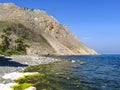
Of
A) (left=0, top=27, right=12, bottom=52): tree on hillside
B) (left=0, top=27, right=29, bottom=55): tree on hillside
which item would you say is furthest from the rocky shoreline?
(left=0, top=27, right=12, bottom=52): tree on hillside

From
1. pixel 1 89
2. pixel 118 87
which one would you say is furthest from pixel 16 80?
pixel 118 87

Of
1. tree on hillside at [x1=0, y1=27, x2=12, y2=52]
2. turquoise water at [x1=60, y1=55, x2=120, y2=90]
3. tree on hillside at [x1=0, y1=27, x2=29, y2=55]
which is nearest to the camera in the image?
turquoise water at [x1=60, y1=55, x2=120, y2=90]

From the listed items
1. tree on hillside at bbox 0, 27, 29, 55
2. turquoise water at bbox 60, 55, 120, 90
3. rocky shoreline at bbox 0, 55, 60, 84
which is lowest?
turquoise water at bbox 60, 55, 120, 90

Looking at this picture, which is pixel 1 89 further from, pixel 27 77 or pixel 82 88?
pixel 27 77

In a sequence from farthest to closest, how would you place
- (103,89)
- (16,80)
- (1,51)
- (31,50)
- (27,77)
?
Result: (31,50) → (1,51) → (27,77) → (16,80) → (103,89)

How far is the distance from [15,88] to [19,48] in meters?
105

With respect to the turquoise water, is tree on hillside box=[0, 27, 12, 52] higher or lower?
higher

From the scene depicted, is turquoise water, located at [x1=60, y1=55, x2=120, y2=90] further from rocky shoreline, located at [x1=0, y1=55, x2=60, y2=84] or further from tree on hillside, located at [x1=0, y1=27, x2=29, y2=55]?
tree on hillside, located at [x1=0, y1=27, x2=29, y2=55]

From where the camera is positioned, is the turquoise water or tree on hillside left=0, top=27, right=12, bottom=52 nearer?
the turquoise water

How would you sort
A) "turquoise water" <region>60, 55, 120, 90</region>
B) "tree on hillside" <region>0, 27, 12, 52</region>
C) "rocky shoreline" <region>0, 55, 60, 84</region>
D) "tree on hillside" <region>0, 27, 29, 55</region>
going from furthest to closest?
"tree on hillside" <region>0, 27, 12, 52</region>, "tree on hillside" <region>0, 27, 29, 55</region>, "rocky shoreline" <region>0, 55, 60, 84</region>, "turquoise water" <region>60, 55, 120, 90</region>

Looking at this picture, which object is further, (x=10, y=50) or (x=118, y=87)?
(x=10, y=50)

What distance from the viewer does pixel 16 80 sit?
4312cm

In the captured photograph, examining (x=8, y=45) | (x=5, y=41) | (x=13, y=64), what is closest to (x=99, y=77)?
(x=13, y=64)

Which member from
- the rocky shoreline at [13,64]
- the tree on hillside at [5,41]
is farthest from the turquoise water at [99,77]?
the tree on hillside at [5,41]
